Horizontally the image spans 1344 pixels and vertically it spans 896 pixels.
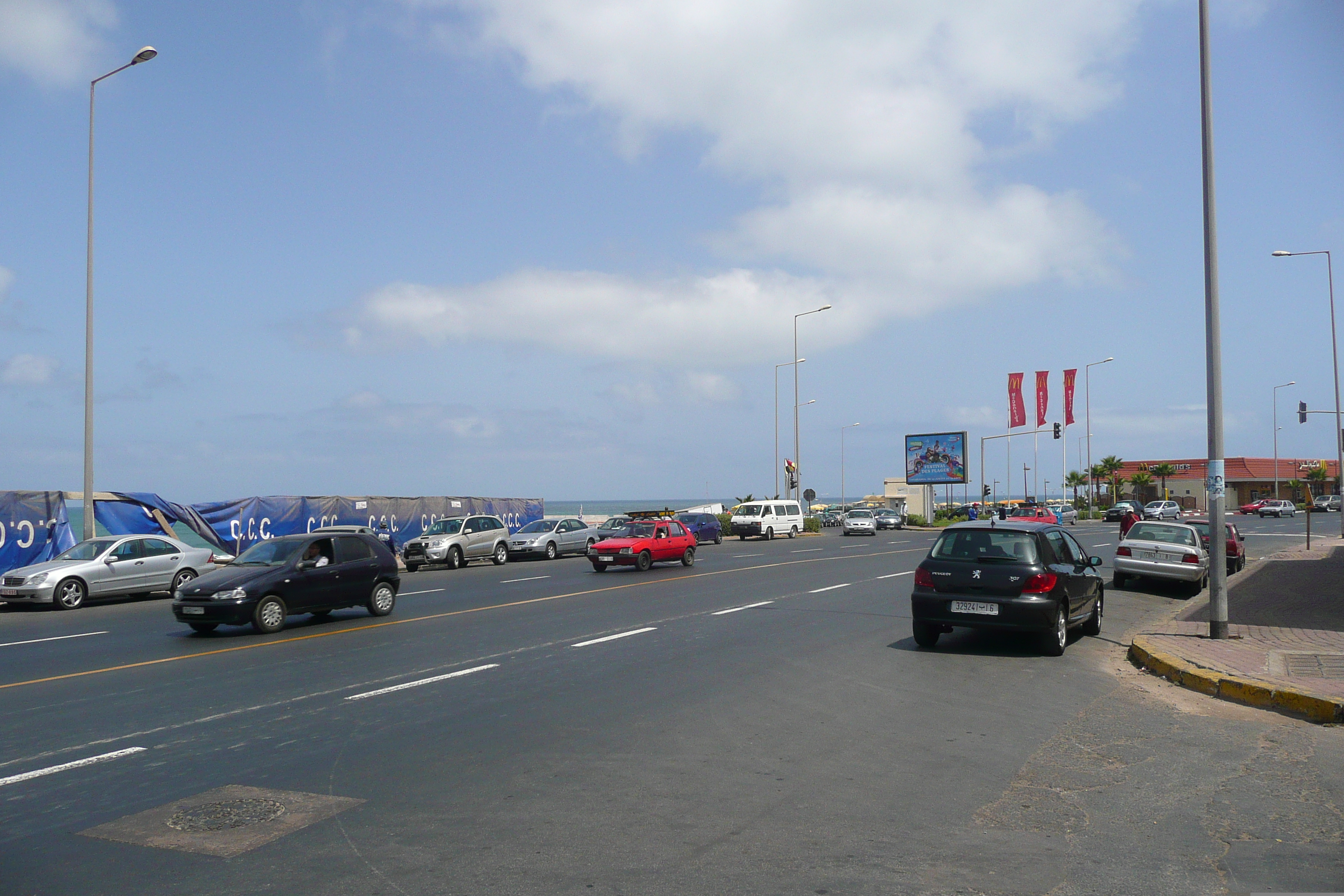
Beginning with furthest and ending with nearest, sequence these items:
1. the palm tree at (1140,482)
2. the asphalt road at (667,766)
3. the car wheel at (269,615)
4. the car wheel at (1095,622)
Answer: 1. the palm tree at (1140,482)
2. the car wheel at (269,615)
3. the car wheel at (1095,622)
4. the asphalt road at (667,766)

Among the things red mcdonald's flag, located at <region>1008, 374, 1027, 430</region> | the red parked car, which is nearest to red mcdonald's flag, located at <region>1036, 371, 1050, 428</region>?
red mcdonald's flag, located at <region>1008, 374, 1027, 430</region>

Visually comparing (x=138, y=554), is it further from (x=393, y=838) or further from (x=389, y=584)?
(x=393, y=838)

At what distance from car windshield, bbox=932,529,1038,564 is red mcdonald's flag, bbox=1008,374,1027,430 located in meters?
55.0

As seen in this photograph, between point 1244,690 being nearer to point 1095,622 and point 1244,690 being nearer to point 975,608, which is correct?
point 975,608

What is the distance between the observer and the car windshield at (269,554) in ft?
49.0

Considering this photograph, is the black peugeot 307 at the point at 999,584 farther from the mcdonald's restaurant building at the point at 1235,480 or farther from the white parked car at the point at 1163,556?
the mcdonald's restaurant building at the point at 1235,480

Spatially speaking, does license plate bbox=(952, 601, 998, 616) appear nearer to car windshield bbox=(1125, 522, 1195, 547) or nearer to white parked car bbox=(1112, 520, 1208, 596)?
white parked car bbox=(1112, 520, 1208, 596)

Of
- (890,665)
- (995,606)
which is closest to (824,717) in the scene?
(890,665)

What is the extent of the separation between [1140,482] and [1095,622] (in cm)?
10716

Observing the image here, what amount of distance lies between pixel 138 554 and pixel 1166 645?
19528mm

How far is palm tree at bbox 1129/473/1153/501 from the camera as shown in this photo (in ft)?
358

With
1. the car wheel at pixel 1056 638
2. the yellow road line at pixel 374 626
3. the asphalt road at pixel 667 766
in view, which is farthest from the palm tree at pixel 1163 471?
the asphalt road at pixel 667 766

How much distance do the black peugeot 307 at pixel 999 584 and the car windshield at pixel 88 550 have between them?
55.5 ft

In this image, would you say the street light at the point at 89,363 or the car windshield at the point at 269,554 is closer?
the car windshield at the point at 269,554
